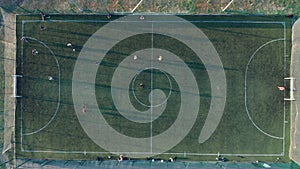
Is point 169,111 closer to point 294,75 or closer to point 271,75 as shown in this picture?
point 271,75

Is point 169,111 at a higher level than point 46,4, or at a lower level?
lower

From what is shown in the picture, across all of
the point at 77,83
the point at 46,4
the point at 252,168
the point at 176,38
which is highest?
the point at 46,4

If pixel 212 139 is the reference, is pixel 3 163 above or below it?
below

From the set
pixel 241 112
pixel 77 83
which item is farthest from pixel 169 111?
pixel 77 83

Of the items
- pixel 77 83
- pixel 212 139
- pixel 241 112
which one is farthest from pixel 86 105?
pixel 241 112

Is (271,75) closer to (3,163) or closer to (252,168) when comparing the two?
(252,168)

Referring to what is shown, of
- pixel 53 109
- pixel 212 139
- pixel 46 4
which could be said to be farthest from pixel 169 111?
pixel 46 4
